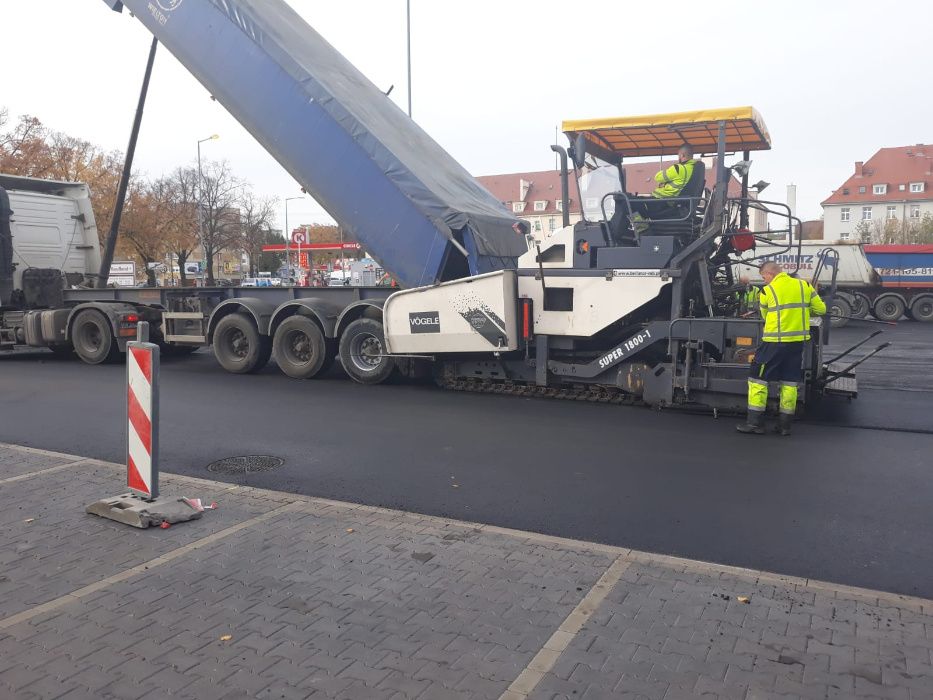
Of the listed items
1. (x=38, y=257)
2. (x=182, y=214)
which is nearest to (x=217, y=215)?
(x=182, y=214)

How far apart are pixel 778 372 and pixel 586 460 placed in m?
2.32

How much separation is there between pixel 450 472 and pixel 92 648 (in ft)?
10.7

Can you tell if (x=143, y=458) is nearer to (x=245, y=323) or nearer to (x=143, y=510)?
(x=143, y=510)

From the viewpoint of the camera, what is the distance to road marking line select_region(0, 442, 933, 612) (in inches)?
146

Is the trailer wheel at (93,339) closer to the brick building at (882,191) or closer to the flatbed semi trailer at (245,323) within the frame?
the flatbed semi trailer at (245,323)

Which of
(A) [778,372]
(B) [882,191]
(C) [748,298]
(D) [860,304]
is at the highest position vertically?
(B) [882,191]

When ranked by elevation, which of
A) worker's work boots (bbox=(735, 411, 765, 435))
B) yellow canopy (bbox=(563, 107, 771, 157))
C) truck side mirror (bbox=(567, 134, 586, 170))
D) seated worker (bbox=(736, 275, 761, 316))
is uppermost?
yellow canopy (bbox=(563, 107, 771, 157))

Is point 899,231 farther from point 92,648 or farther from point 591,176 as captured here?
point 92,648

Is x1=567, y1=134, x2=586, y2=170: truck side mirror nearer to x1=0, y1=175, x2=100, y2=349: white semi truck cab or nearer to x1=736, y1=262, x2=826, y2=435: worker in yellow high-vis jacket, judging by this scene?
x1=736, y1=262, x2=826, y2=435: worker in yellow high-vis jacket

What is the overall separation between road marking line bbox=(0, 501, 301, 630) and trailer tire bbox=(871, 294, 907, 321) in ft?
79.3

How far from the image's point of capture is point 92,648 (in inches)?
129

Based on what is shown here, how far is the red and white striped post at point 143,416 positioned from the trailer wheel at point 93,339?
29.0 ft

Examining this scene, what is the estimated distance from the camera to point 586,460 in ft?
21.1

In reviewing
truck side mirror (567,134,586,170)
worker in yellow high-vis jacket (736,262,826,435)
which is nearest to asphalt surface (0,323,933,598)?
worker in yellow high-vis jacket (736,262,826,435)
